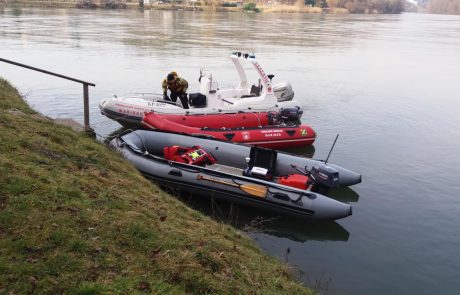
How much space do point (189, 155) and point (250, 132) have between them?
2794mm

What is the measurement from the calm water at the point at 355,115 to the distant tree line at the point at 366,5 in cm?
7262

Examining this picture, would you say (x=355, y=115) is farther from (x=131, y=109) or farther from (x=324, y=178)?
(x=324, y=178)

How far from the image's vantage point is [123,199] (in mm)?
5195

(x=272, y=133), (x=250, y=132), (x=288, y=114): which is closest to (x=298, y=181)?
(x=250, y=132)

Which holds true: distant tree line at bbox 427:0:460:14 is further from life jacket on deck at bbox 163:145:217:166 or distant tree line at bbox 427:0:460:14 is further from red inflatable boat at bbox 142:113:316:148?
life jacket on deck at bbox 163:145:217:166

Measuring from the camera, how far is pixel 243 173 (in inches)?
334

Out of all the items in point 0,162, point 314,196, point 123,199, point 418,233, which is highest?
point 0,162

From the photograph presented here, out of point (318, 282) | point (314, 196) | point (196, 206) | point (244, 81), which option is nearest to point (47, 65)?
point (244, 81)

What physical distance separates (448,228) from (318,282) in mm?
3411

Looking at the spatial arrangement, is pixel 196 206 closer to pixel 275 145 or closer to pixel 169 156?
pixel 169 156

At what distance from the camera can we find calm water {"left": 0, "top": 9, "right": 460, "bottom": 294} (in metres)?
6.88

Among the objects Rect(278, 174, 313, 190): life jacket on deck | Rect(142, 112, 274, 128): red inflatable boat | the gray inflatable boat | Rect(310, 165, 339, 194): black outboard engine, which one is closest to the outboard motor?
Rect(142, 112, 274, 128): red inflatable boat

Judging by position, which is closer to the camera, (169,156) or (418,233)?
(418,233)

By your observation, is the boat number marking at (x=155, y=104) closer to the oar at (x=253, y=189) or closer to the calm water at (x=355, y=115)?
the calm water at (x=355, y=115)
